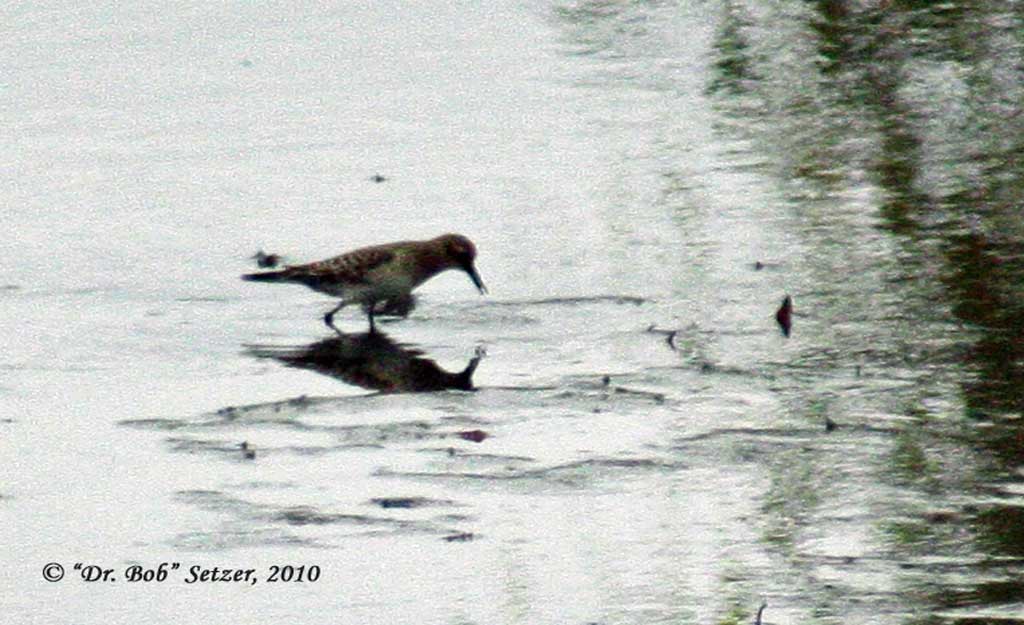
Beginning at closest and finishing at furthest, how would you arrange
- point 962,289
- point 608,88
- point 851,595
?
point 851,595
point 962,289
point 608,88

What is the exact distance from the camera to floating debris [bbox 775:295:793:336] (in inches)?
420

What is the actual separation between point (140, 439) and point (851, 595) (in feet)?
10.2

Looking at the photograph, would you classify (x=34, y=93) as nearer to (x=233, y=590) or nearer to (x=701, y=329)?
(x=701, y=329)

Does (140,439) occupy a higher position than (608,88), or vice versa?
(140,439)

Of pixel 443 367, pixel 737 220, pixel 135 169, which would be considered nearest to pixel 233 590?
pixel 443 367

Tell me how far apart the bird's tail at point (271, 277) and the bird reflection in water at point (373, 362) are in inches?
19.5

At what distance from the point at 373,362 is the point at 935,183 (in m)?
3.69

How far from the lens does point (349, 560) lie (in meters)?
7.98

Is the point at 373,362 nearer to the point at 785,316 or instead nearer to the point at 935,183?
the point at 785,316

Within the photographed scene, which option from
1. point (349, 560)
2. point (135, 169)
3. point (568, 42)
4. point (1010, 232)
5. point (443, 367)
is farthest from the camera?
point (568, 42)

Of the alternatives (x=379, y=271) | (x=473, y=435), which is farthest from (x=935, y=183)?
(x=473, y=435)

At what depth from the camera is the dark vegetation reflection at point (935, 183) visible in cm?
792

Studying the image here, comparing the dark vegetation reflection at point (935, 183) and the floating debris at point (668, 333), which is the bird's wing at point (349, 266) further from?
the dark vegetation reflection at point (935, 183)

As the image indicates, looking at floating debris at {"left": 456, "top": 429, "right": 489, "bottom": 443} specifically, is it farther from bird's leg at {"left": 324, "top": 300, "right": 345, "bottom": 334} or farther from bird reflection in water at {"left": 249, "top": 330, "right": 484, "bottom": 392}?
bird's leg at {"left": 324, "top": 300, "right": 345, "bottom": 334}
